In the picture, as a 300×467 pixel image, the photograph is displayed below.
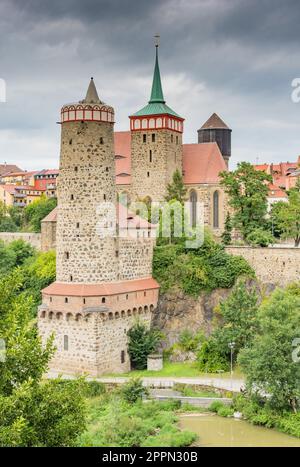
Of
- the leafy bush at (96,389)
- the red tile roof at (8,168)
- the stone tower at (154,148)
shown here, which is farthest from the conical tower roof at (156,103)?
the red tile roof at (8,168)

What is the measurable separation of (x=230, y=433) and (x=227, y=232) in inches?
856

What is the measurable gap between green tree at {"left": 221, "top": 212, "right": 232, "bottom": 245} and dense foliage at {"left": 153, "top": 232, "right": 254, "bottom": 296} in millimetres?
4691

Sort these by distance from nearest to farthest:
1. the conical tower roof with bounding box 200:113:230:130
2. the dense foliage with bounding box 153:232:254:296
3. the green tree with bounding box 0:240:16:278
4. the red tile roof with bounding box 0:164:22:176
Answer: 1. the dense foliage with bounding box 153:232:254:296
2. the green tree with bounding box 0:240:16:278
3. the conical tower roof with bounding box 200:113:230:130
4. the red tile roof with bounding box 0:164:22:176

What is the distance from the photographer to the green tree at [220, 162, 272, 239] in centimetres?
4559

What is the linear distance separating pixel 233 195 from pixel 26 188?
54.9 metres

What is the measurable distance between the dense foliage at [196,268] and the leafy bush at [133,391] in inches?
358

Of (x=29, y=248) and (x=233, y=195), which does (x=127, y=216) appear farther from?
(x=29, y=248)

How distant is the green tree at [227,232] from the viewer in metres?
48.6

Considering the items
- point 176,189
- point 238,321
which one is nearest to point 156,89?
point 176,189

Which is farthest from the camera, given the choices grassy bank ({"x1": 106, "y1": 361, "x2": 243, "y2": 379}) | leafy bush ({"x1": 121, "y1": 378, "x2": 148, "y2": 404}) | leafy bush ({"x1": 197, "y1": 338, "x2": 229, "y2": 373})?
leafy bush ({"x1": 197, "y1": 338, "x2": 229, "y2": 373})

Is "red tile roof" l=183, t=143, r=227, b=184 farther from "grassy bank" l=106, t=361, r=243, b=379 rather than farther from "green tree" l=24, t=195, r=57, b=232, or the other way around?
"grassy bank" l=106, t=361, r=243, b=379

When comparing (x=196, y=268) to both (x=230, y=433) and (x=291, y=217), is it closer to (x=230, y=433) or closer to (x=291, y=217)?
(x=291, y=217)

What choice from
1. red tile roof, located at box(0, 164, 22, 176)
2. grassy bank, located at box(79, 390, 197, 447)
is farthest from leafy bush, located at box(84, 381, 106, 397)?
red tile roof, located at box(0, 164, 22, 176)
